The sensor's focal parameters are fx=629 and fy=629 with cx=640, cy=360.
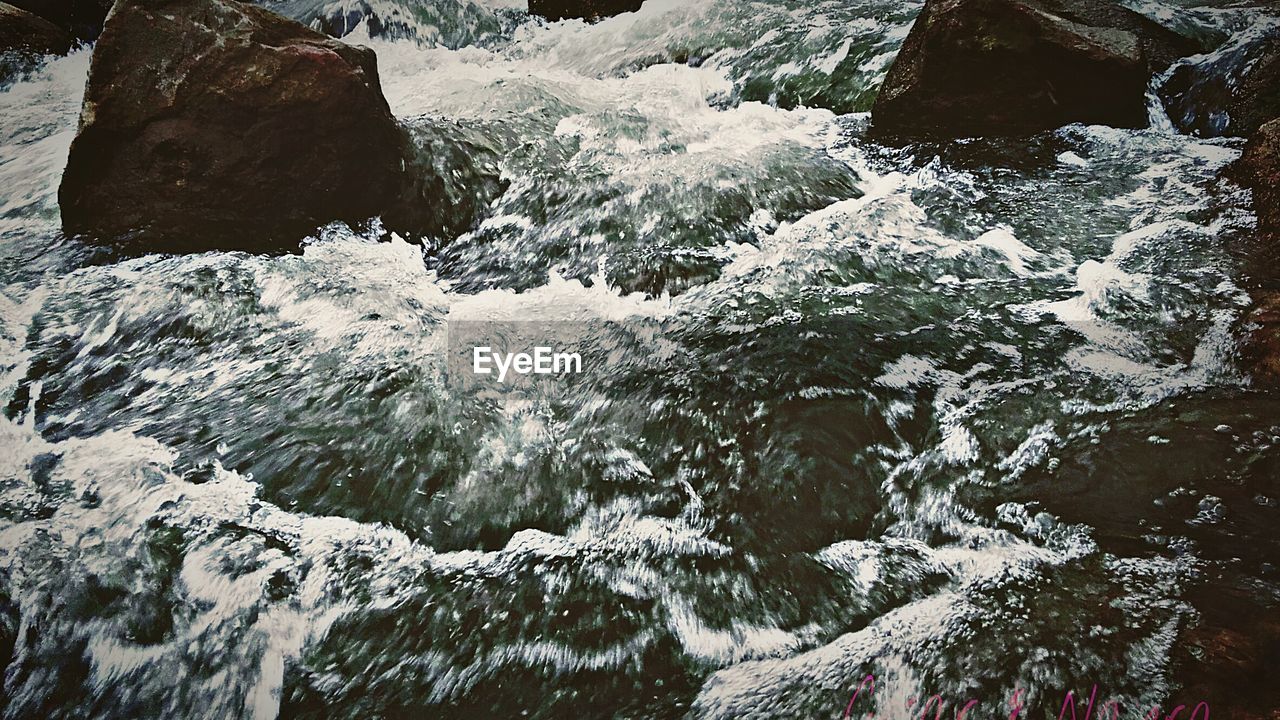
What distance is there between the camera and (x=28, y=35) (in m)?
4.07

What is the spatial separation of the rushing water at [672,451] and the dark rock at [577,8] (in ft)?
7.31

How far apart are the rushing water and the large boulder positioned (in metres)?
0.16

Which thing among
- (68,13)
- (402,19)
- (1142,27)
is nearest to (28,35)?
(68,13)

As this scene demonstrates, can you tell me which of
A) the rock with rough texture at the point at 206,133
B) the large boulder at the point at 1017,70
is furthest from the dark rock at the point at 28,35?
the large boulder at the point at 1017,70

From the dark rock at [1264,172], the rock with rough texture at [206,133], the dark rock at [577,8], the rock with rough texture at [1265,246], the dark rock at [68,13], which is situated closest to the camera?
the rock with rough texture at [1265,246]

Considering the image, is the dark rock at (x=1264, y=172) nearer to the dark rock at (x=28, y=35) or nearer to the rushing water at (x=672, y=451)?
the rushing water at (x=672, y=451)

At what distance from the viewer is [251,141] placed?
2.89 meters

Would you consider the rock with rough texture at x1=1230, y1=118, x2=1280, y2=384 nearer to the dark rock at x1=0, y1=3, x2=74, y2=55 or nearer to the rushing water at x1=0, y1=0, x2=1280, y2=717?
the rushing water at x1=0, y1=0, x2=1280, y2=717

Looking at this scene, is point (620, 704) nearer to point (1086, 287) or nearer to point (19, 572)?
point (19, 572)

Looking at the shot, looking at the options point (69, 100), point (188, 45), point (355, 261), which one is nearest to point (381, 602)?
point (355, 261)

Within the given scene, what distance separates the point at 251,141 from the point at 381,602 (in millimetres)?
2236

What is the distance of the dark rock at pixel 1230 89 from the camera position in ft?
9.64

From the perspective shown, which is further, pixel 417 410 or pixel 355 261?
pixel 355 261
